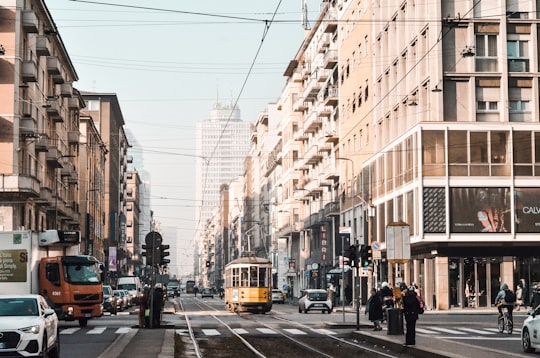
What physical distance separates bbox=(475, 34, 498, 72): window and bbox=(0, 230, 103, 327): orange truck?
83.7 feet

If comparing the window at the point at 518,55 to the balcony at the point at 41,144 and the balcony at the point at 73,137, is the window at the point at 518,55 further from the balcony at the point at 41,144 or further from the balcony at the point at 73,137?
the balcony at the point at 73,137

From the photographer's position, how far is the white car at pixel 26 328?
59.0 feet

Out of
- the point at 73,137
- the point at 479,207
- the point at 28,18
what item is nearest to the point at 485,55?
the point at 479,207

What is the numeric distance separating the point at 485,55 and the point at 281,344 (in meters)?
32.5

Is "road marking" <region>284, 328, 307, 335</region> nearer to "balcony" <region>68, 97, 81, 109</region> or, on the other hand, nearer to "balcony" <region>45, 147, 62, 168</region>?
"balcony" <region>45, 147, 62, 168</region>

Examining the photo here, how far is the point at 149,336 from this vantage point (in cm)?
2942

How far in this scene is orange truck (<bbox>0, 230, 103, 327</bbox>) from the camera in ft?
111

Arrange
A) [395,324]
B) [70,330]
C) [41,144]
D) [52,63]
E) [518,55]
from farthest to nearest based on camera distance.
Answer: [52,63] → [41,144] → [518,55] → [70,330] → [395,324]

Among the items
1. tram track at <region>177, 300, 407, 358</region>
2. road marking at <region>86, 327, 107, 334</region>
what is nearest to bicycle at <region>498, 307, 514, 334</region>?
tram track at <region>177, 300, 407, 358</region>

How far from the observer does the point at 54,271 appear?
126ft

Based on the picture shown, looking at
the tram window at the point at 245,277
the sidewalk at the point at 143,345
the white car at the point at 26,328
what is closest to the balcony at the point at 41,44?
the tram window at the point at 245,277

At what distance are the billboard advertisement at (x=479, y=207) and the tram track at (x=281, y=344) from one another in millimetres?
20702

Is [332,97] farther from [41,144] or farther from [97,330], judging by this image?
[97,330]

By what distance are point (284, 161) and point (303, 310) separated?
5152cm
